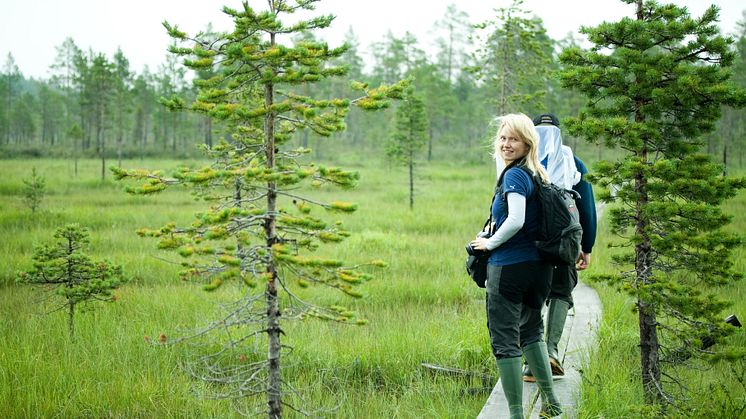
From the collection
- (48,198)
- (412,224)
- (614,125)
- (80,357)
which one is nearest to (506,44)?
(412,224)

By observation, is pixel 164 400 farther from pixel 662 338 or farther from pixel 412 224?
pixel 412 224

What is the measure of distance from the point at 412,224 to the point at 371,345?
9.62 m

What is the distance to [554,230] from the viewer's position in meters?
3.74

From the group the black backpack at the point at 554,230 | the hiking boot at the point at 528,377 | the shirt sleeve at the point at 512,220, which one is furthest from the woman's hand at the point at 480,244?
the hiking boot at the point at 528,377

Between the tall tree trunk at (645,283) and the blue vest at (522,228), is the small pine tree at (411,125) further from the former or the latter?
the blue vest at (522,228)

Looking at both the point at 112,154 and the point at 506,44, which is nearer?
the point at 506,44

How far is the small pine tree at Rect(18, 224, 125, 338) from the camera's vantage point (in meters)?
6.54

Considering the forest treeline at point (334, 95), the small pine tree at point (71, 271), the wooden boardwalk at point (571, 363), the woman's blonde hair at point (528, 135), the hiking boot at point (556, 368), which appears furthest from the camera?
the forest treeline at point (334, 95)

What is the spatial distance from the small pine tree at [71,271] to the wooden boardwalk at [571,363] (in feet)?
15.2

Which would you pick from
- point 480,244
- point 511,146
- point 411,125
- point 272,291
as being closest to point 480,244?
point 480,244

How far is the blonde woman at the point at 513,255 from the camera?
3.74 metres

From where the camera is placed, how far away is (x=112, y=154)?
50.1 meters

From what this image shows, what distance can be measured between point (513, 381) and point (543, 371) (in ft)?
1.27

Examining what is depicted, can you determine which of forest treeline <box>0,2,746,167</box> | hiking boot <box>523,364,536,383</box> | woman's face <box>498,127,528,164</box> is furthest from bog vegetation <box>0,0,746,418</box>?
forest treeline <box>0,2,746,167</box>
